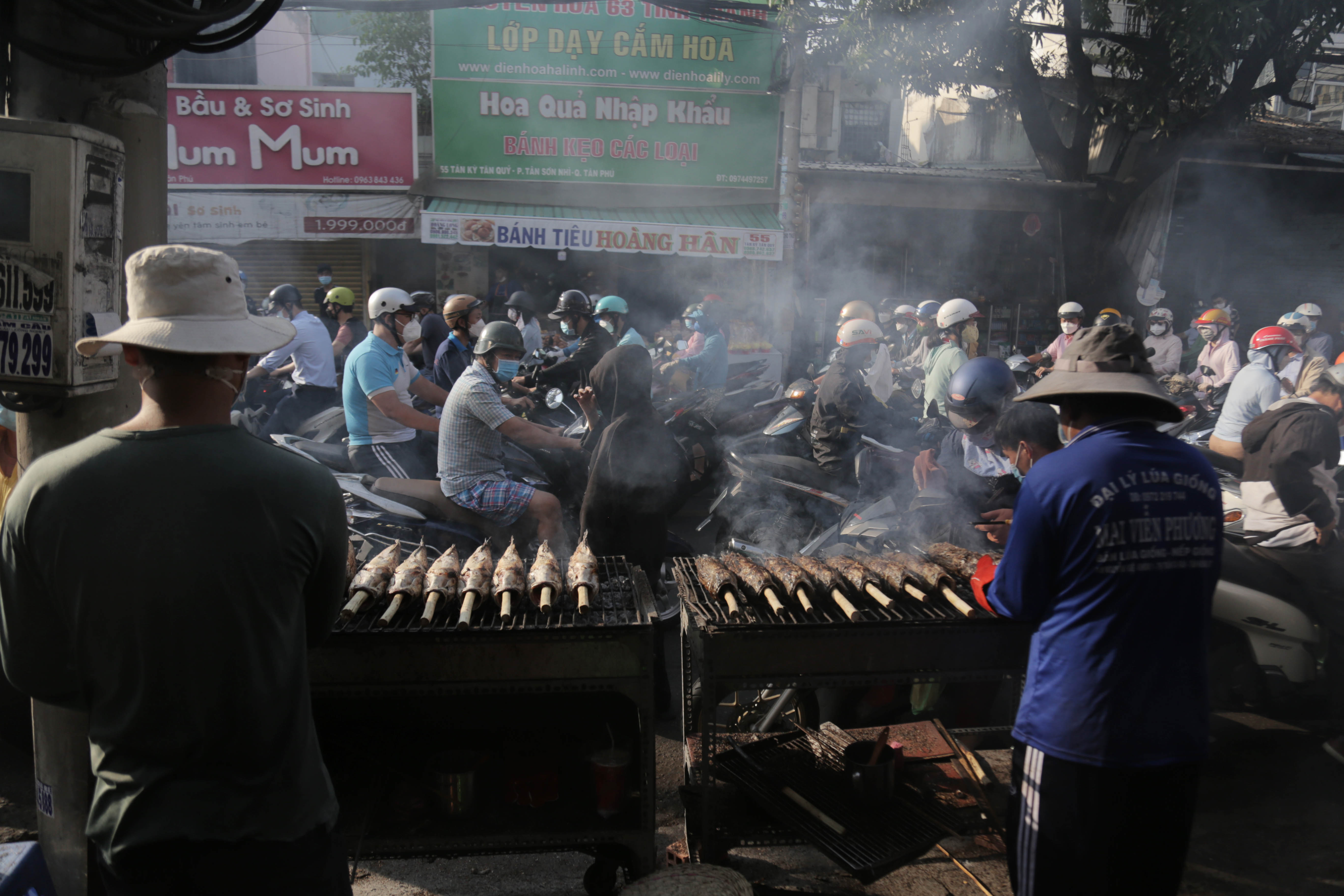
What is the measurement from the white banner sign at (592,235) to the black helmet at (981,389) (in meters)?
8.45

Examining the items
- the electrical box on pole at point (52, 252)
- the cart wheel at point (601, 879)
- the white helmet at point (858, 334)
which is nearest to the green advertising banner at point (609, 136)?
the white helmet at point (858, 334)

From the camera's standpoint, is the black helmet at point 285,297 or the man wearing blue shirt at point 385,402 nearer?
the man wearing blue shirt at point 385,402

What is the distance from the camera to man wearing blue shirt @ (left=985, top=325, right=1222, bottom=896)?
7.50 feet

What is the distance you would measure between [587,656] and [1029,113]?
53.0ft

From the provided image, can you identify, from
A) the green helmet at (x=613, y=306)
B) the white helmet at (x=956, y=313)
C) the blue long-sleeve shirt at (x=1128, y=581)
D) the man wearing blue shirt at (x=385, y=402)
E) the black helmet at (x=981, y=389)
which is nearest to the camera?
the blue long-sleeve shirt at (x=1128, y=581)

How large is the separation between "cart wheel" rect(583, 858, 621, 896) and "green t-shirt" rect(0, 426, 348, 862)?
1.69 metres

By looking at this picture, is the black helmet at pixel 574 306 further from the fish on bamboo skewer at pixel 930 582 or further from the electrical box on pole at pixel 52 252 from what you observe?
the electrical box on pole at pixel 52 252

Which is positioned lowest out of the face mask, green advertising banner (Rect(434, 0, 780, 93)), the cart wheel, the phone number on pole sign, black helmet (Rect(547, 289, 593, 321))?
the cart wheel

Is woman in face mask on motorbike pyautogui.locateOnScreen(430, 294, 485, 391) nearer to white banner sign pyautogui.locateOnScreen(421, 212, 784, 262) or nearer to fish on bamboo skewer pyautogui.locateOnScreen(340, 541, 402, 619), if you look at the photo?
fish on bamboo skewer pyautogui.locateOnScreen(340, 541, 402, 619)

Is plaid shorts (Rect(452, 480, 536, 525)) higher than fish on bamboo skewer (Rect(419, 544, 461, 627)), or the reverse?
plaid shorts (Rect(452, 480, 536, 525))

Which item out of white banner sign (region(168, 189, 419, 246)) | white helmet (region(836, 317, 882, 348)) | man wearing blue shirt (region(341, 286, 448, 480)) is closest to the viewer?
man wearing blue shirt (region(341, 286, 448, 480))

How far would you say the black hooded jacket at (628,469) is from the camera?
17.0 feet

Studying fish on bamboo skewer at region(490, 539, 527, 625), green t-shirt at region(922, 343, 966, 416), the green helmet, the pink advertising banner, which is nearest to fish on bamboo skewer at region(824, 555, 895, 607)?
fish on bamboo skewer at region(490, 539, 527, 625)

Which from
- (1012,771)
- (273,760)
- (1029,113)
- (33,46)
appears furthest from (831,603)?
(1029,113)
